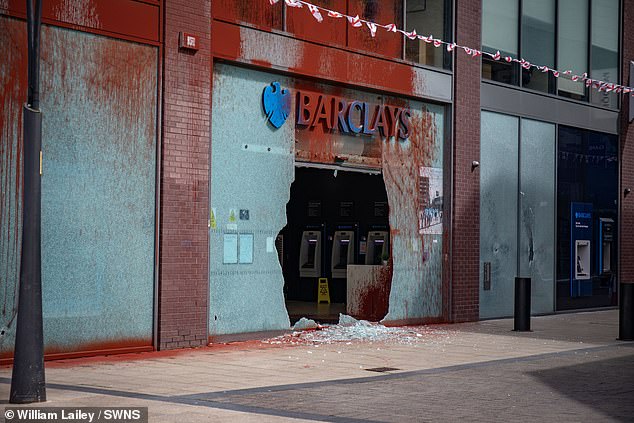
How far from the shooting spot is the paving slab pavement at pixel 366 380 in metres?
9.32

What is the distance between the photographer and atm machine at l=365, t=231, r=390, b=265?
936 inches

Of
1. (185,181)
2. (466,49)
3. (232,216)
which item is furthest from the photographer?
(466,49)

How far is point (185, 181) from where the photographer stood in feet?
48.5

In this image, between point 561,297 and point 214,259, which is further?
point 561,297

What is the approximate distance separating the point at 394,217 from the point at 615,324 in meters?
5.55

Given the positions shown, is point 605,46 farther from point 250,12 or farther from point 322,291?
point 250,12

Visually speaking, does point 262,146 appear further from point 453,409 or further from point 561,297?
point 561,297

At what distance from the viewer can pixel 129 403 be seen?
30.8 feet

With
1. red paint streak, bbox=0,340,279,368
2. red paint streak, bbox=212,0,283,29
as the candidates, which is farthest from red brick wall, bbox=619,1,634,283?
red paint streak, bbox=0,340,279,368

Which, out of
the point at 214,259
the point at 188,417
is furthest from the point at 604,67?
the point at 188,417

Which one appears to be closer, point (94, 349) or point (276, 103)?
point (94, 349)

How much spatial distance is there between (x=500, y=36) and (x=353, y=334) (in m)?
7.92

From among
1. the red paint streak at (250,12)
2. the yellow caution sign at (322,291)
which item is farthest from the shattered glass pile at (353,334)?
the yellow caution sign at (322,291)

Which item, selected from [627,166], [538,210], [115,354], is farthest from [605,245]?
[115,354]
